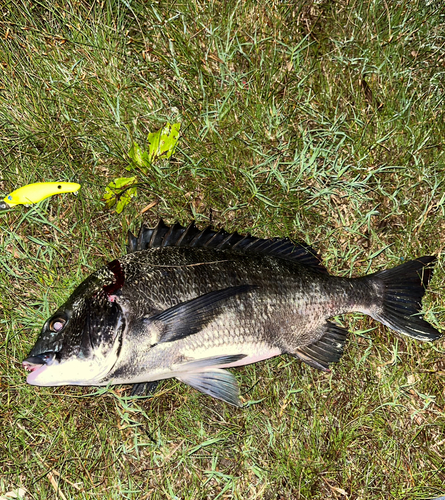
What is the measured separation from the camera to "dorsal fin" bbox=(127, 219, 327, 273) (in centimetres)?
324

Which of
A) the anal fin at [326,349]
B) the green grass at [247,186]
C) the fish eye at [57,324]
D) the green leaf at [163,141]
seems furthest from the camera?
the green leaf at [163,141]

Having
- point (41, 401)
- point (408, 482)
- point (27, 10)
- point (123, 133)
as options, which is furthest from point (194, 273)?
point (27, 10)

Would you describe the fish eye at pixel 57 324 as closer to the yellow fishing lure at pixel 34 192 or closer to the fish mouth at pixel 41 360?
the fish mouth at pixel 41 360

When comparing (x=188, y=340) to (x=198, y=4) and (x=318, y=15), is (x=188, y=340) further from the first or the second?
(x=318, y=15)

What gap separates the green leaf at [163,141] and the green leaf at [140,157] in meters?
0.04

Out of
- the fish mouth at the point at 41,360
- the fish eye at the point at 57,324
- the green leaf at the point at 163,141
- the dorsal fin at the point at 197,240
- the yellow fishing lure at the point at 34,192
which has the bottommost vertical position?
the fish mouth at the point at 41,360

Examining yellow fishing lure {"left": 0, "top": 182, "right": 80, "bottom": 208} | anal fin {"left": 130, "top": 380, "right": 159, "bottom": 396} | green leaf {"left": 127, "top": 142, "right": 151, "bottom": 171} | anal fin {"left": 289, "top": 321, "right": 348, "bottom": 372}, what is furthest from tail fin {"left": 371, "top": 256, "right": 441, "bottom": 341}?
yellow fishing lure {"left": 0, "top": 182, "right": 80, "bottom": 208}

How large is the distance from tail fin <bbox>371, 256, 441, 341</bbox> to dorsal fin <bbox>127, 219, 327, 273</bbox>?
2.85 ft

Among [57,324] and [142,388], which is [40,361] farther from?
[142,388]

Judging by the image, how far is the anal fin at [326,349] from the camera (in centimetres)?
337

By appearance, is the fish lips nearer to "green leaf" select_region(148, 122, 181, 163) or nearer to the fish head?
the fish head

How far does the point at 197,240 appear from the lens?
3.24 metres

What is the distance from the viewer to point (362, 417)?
3.59 meters

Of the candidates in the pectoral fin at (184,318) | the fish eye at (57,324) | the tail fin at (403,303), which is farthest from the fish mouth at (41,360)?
the tail fin at (403,303)
